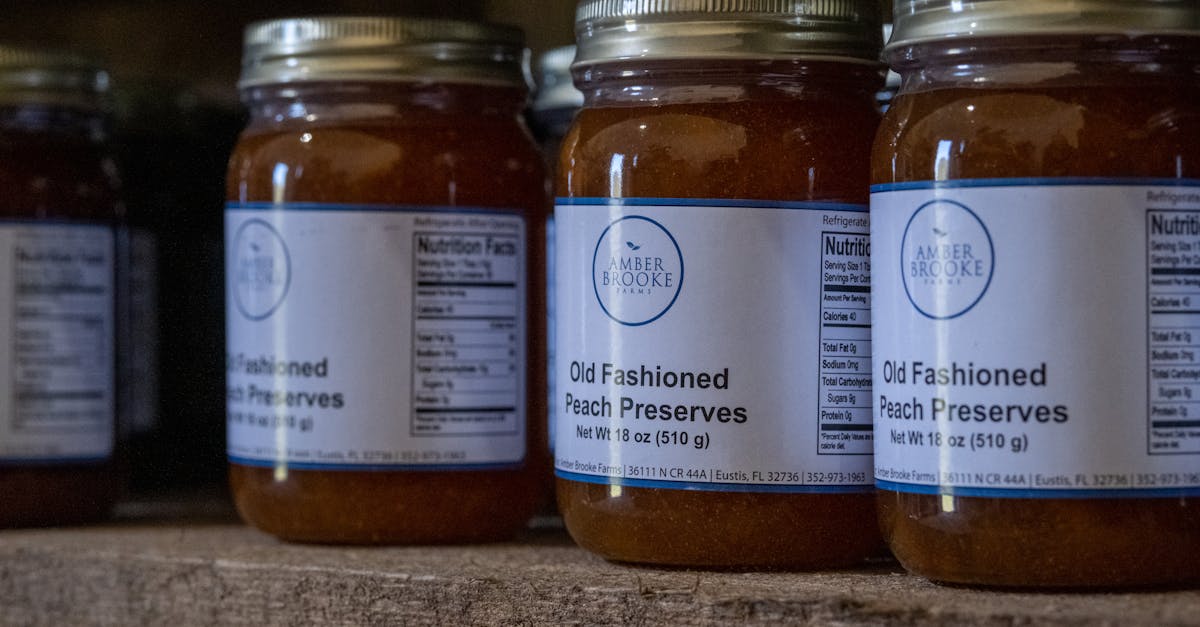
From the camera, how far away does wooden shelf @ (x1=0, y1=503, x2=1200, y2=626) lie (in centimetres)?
71

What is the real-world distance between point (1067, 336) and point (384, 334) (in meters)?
0.40

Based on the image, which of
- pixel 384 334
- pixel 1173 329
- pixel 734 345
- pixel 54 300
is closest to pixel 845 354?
pixel 734 345

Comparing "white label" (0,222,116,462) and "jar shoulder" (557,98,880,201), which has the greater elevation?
"jar shoulder" (557,98,880,201)

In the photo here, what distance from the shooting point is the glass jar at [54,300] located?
1071mm

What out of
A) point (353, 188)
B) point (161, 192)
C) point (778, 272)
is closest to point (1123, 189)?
point (778, 272)

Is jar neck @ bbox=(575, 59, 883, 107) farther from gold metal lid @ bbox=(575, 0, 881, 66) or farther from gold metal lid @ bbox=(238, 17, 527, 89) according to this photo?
gold metal lid @ bbox=(238, 17, 527, 89)

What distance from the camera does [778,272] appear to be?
2.60 feet

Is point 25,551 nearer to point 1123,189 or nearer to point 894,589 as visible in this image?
point 894,589

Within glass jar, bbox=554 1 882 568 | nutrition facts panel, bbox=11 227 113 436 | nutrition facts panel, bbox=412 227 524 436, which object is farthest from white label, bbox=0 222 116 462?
glass jar, bbox=554 1 882 568

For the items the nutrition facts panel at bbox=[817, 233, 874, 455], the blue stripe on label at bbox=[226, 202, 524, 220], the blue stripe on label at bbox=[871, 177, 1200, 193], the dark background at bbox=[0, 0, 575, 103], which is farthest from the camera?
the dark background at bbox=[0, 0, 575, 103]

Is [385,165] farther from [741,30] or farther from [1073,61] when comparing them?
[1073,61]

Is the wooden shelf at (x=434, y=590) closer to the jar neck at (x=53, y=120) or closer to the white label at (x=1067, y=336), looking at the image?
the white label at (x=1067, y=336)

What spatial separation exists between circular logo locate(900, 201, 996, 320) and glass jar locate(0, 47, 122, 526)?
0.60 metres

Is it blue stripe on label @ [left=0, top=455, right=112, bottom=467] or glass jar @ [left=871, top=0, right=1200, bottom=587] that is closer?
glass jar @ [left=871, top=0, right=1200, bottom=587]
